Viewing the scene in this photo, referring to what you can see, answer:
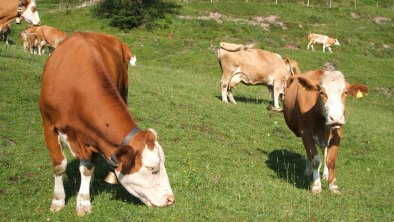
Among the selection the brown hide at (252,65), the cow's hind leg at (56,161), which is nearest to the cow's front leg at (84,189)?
the cow's hind leg at (56,161)

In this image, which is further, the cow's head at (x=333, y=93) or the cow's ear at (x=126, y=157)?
the cow's head at (x=333, y=93)

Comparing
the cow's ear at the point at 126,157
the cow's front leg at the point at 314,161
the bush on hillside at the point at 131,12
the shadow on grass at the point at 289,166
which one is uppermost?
the cow's ear at the point at 126,157

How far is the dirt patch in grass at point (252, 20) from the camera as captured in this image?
152 feet

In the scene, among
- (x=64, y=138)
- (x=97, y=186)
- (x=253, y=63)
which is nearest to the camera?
(x=64, y=138)

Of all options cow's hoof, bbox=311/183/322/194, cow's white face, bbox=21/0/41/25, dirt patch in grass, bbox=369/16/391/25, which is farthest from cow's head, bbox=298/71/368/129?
dirt patch in grass, bbox=369/16/391/25

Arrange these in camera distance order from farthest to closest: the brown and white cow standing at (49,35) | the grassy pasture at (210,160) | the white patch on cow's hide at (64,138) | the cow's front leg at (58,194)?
1. the brown and white cow standing at (49,35)
2. the grassy pasture at (210,160)
3. the cow's front leg at (58,194)
4. the white patch on cow's hide at (64,138)

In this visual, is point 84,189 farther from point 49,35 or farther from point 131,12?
point 131,12

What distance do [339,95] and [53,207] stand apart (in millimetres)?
5430

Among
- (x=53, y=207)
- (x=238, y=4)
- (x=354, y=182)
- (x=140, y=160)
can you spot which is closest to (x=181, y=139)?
(x=354, y=182)

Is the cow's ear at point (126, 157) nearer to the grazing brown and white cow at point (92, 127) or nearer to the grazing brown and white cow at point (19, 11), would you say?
the grazing brown and white cow at point (92, 127)

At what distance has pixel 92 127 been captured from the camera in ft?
21.5

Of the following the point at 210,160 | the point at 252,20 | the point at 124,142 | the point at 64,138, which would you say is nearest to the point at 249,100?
the point at 210,160

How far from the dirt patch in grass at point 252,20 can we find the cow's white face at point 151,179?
40.2 meters

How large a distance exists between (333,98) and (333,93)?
120 millimetres
